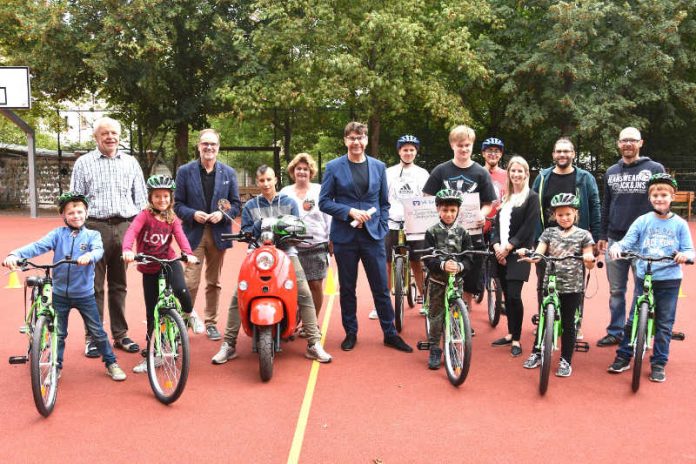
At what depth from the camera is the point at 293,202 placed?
19.0 ft

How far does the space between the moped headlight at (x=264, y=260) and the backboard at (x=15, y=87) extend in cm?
1551

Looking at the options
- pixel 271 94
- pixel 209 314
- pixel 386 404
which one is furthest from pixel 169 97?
pixel 386 404

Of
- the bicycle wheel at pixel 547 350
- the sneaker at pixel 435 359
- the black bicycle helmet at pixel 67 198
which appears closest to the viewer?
the bicycle wheel at pixel 547 350

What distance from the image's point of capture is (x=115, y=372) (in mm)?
5016

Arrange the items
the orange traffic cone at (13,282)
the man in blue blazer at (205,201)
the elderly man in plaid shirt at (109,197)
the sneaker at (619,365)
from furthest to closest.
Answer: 1. the orange traffic cone at (13,282)
2. the man in blue blazer at (205,201)
3. the elderly man in plaid shirt at (109,197)
4. the sneaker at (619,365)

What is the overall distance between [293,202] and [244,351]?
1.47m

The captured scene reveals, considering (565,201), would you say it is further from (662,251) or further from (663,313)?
(663,313)

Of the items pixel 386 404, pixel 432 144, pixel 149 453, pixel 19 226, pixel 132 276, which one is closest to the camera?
pixel 149 453

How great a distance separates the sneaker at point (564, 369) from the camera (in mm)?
5074

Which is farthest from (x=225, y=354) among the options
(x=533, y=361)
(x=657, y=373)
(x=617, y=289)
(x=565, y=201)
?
(x=617, y=289)

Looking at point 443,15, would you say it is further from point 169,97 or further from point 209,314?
point 209,314

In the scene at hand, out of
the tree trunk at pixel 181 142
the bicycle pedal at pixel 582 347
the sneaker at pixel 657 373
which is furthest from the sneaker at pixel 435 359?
the tree trunk at pixel 181 142

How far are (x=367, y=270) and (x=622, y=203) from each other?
2.50 meters

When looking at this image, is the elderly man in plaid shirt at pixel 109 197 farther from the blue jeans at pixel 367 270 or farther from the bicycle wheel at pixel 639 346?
the bicycle wheel at pixel 639 346
